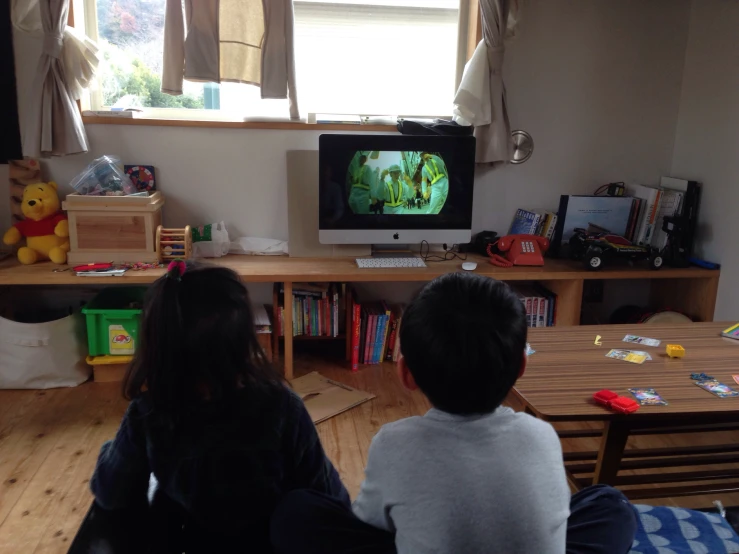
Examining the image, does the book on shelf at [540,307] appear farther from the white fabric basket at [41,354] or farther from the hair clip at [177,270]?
the hair clip at [177,270]

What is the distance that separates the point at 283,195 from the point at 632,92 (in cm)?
187

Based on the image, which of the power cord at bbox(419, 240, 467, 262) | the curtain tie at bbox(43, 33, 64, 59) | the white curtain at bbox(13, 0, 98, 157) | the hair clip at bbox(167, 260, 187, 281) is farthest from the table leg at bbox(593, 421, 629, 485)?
the curtain tie at bbox(43, 33, 64, 59)

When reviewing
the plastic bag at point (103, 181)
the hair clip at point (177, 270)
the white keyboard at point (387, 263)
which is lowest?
the white keyboard at point (387, 263)

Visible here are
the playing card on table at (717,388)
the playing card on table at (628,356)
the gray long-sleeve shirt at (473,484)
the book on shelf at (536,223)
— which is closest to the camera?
the gray long-sleeve shirt at (473,484)

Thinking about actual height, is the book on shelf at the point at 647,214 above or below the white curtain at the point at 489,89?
below

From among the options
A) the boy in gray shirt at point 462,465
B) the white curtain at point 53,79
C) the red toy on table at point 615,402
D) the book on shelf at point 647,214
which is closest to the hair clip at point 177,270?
the boy in gray shirt at point 462,465

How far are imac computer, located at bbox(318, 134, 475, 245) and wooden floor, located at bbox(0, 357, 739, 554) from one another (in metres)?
0.68

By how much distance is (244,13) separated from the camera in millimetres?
2908

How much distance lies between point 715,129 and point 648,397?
2.11m

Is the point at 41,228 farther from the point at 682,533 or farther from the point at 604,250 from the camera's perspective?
the point at 682,533

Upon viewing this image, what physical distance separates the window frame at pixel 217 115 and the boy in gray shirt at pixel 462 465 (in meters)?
2.21

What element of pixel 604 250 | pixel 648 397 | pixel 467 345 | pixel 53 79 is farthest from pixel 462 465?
pixel 53 79

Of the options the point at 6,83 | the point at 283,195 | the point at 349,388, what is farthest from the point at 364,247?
the point at 6,83

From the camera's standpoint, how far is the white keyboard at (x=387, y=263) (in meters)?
2.92
